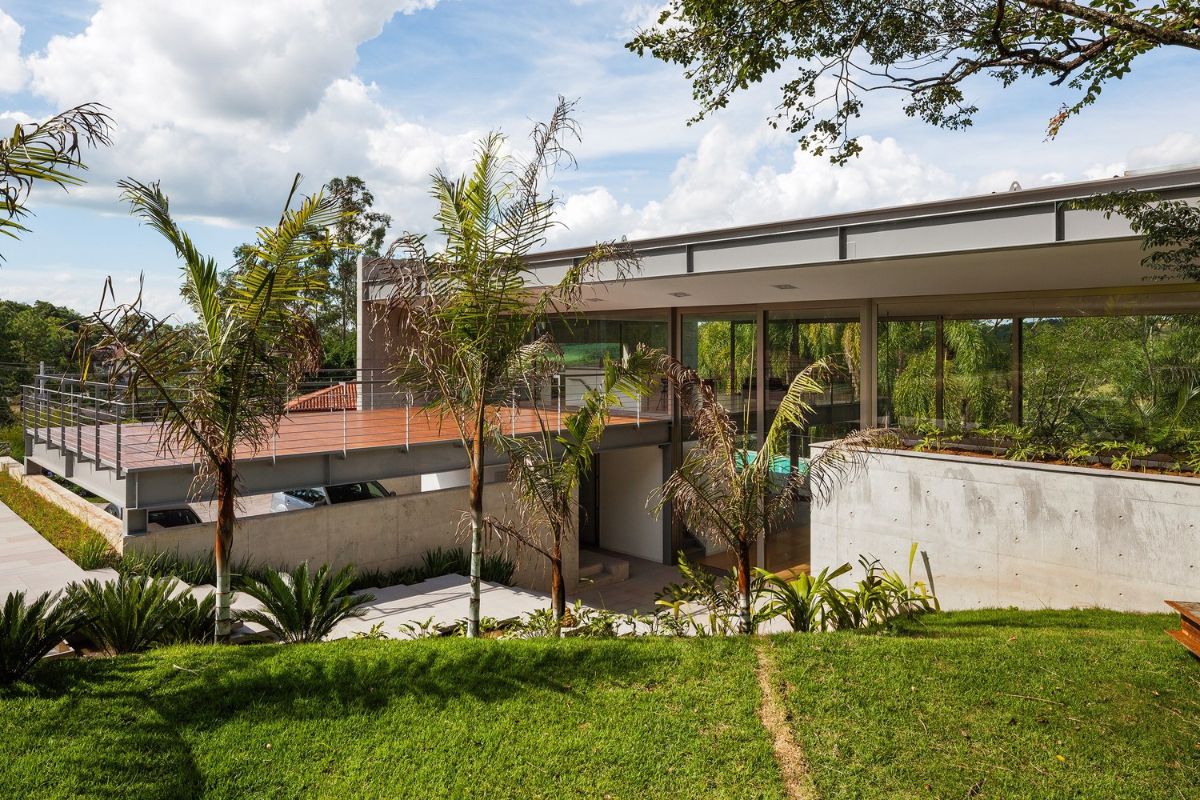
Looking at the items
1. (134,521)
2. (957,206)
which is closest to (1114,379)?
(957,206)

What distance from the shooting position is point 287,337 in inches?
254

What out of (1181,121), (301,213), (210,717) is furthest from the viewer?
(1181,121)

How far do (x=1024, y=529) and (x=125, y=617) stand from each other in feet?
33.4

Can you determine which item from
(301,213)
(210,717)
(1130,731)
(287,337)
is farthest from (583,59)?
(1130,731)

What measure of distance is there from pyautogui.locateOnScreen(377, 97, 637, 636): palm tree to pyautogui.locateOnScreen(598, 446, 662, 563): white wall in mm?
9408

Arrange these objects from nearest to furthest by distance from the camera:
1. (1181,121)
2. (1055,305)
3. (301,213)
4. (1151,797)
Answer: (1151,797) < (301,213) < (1181,121) < (1055,305)

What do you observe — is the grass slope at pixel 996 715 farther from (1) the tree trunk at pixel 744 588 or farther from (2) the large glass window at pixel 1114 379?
(2) the large glass window at pixel 1114 379

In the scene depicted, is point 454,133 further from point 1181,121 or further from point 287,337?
point 1181,121

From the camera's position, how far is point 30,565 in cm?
944

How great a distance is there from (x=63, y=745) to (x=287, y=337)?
3.25 m

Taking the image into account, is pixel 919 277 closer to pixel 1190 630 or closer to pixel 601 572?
pixel 1190 630

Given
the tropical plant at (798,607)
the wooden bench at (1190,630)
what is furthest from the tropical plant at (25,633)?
the wooden bench at (1190,630)

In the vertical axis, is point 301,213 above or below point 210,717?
above

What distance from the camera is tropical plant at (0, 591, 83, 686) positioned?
5.57m
